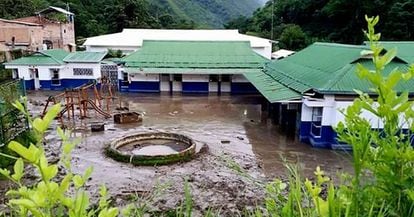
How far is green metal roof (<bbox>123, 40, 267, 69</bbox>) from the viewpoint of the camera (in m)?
21.1

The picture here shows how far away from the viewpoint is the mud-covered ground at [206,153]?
8344 millimetres

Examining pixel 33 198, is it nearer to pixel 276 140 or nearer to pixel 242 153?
pixel 242 153

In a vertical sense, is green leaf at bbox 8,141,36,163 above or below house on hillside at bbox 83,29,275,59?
below

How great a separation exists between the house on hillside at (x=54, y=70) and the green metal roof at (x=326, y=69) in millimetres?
11215

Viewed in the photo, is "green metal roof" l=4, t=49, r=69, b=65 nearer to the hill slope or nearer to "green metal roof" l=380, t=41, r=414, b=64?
"green metal roof" l=380, t=41, r=414, b=64

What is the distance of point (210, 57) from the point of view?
71.8 ft

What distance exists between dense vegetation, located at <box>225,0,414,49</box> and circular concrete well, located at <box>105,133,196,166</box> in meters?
23.3

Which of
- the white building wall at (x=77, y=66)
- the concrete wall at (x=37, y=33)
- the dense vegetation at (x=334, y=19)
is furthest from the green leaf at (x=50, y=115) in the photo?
the dense vegetation at (x=334, y=19)

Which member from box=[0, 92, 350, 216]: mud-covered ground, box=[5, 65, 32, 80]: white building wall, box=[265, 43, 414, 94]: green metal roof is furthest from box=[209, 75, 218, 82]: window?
box=[5, 65, 32, 80]: white building wall

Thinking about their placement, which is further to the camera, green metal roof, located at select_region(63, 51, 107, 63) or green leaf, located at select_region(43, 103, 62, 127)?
green metal roof, located at select_region(63, 51, 107, 63)

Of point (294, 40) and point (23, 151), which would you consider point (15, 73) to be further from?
point (23, 151)

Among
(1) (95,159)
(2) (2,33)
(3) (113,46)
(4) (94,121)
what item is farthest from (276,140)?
(2) (2,33)

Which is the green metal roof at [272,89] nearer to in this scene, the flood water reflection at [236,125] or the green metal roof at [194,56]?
the flood water reflection at [236,125]

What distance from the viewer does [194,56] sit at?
867 inches
